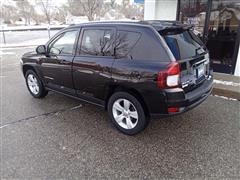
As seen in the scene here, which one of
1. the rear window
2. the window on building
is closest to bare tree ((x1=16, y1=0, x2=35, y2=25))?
the window on building

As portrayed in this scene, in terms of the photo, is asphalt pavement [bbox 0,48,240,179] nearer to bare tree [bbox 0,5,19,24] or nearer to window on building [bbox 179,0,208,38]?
window on building [bbox 179,0,208,38]

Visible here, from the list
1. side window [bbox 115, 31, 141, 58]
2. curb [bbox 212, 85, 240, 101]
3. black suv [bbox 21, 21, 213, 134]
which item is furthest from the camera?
curb [bbox 212, 85, 240, 101]

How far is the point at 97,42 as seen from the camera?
361 cm

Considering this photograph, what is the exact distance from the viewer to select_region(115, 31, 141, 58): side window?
10.3 feet

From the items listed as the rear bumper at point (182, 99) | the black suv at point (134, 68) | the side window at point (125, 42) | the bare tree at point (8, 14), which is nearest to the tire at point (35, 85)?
the black suv at point (134, 68)

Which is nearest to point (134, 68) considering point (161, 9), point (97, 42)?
point (97, 42)

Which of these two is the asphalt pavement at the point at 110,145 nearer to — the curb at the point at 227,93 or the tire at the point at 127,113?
the tire at the point at 127,113

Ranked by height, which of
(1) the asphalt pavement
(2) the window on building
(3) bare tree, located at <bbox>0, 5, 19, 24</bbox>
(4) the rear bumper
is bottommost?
(1) the asphalt pavement

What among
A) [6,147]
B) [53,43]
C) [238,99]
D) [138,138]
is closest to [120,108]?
[138,138]

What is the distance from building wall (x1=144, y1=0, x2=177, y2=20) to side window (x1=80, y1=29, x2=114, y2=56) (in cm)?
470

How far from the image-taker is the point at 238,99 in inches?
189

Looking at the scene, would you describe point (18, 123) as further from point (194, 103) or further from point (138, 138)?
point (194, 103)

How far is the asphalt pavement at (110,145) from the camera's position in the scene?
2.60 metres

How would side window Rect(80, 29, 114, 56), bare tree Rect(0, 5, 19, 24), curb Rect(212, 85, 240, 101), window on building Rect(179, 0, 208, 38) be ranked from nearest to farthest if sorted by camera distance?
side window Rect(80, 29, 114, 56) < curb Rect(212, 85, 240, 101) < window on building Rect(179, 0, 208, 38) < bare tree Rect(0, 5, 19, 24)
